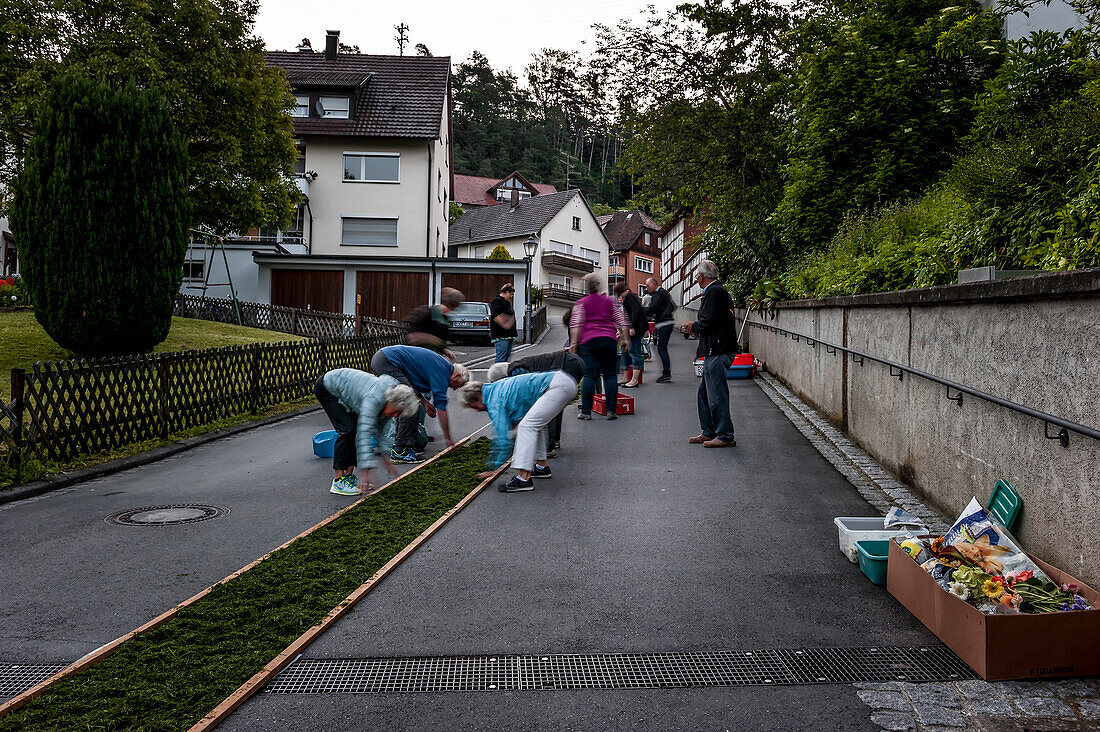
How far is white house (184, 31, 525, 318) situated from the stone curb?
22398 millimetres

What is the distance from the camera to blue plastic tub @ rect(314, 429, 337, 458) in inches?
379

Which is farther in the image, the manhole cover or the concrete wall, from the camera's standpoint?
the manhole cover

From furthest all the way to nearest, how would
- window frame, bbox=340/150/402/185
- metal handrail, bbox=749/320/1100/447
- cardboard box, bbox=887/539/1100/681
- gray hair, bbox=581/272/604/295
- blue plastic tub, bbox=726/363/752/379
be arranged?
window frame, bbox=340/150/402/185, blue plastic tub, bbox=726/363/752/379, gray hair, bbox=581/272/604/295, metal handrail, bbox=749/320/1100/447, cardboard box, bbox=887/539/1100/681

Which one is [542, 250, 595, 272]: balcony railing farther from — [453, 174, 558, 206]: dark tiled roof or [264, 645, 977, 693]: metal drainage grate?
[264, 645, 977, 693]: metal drainage grate

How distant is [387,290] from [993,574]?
3236cm

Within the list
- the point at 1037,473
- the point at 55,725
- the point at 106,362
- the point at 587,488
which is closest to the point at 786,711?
the point at 1037,473

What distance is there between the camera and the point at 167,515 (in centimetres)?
712

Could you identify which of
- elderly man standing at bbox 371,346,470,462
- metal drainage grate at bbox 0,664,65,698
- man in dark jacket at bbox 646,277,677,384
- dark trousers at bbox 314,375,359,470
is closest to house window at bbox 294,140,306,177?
man in dark jacket at bbox 646,277,677,384

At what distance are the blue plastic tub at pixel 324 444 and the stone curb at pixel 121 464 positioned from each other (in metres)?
2.02

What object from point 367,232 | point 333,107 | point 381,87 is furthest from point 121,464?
point 381,87

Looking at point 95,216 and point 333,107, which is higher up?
point 333,107

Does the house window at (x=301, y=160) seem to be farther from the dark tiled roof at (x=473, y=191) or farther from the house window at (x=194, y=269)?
the dark tiled roof at (x=473, y=191)

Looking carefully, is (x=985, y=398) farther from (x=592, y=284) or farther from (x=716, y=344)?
(x=592, y=284)

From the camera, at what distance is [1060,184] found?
738 cm
